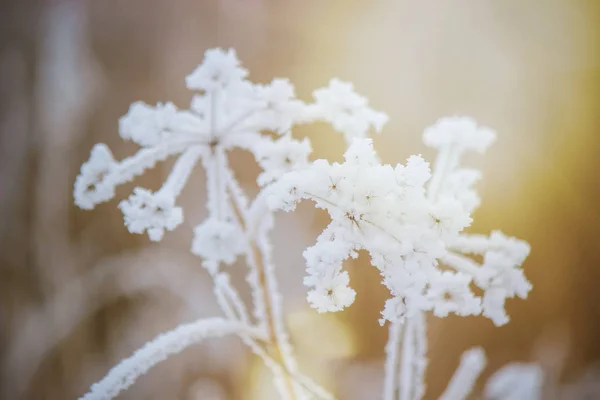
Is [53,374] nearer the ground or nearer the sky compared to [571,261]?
nearer the ground

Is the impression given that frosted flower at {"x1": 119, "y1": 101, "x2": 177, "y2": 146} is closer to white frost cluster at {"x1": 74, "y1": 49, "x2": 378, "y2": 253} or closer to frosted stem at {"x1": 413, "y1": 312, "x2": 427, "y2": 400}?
white frost cluster at {"x1": 74, "y1": 49, "x2": 378, "y2": 253}

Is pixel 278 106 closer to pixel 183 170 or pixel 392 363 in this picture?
pixel 183 170

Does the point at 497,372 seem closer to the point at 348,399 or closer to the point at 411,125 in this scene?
the point at 348,399

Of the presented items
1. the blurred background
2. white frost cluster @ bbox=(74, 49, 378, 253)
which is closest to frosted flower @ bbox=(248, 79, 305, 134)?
white frost cluster @ bbox=(74, 49, 378, 253)

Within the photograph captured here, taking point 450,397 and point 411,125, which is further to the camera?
point 411,125

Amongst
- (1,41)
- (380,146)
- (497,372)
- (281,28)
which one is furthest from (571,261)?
(1,41)

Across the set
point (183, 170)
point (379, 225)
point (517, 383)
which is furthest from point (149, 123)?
point (517, 383)

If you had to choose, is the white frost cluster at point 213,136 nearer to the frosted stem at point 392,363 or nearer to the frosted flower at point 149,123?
the frosted flower at point 149,123
